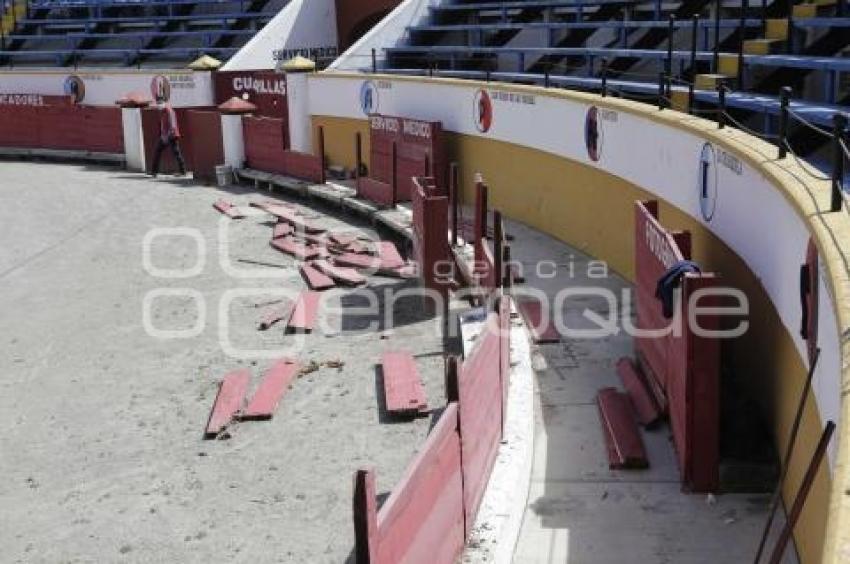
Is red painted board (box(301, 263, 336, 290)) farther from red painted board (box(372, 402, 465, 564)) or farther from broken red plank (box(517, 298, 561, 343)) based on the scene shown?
red painted board (box(372, 402, 465, 564))

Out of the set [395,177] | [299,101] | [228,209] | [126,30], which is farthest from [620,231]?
[126,30]

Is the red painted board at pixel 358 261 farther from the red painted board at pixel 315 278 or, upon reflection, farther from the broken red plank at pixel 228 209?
the broken red plank at pixel 228 209

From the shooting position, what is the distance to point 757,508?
271 inches

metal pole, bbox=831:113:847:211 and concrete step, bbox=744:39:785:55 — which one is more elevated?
concrete step, bbox=744:39:785:55

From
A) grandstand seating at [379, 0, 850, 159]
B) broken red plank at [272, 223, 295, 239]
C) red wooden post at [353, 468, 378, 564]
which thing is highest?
grandstand seating at [379, 0, 850, 159]

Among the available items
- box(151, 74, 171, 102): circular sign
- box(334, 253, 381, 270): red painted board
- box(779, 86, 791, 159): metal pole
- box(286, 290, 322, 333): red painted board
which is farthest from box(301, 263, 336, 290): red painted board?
box(151, 74, 171, 102): circular sign

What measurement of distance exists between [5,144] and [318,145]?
38.3ft

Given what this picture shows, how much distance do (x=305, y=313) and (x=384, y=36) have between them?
13801mm

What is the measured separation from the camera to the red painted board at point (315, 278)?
14.2 meters

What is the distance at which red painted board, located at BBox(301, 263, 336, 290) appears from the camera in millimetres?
14164

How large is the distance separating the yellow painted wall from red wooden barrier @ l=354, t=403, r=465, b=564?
1936mm

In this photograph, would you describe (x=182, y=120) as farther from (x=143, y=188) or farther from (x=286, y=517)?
(x=286, y=517)

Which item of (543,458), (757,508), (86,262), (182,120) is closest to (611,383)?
(543,458)

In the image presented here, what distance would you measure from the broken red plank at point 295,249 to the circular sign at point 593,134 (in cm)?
460
